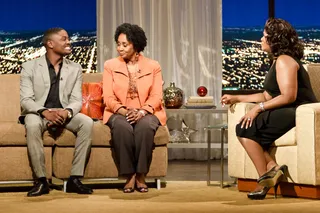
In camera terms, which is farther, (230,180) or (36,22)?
(36,22)

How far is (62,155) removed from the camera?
554 cm

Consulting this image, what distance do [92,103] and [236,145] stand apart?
1190mm

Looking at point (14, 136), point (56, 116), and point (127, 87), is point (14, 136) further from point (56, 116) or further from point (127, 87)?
point (127, 87)

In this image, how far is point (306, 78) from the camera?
5172 millimetres

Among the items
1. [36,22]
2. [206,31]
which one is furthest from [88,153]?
[36,22]

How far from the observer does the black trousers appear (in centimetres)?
544

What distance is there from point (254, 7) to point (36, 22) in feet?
9.47

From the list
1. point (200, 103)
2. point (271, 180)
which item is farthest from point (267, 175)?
point (200, 103)

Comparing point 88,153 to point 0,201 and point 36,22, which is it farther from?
point 36,22

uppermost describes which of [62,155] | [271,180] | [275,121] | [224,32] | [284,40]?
[224,32]

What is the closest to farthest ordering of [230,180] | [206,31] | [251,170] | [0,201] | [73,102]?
1. [0,201]
2. [251,170]
3. [73,102]
4. [230,180]
5. [206,31]

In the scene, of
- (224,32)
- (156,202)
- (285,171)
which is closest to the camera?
(156,202)

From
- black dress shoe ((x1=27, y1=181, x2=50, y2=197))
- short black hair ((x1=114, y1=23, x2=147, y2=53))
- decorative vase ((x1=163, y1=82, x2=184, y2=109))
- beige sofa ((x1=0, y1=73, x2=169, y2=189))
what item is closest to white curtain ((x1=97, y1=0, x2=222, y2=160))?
decorative vase ((x1=163, y1=82, x2=184, y2=109))

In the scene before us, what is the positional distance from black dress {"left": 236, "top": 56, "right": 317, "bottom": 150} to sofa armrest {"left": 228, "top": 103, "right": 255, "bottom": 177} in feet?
0.51
